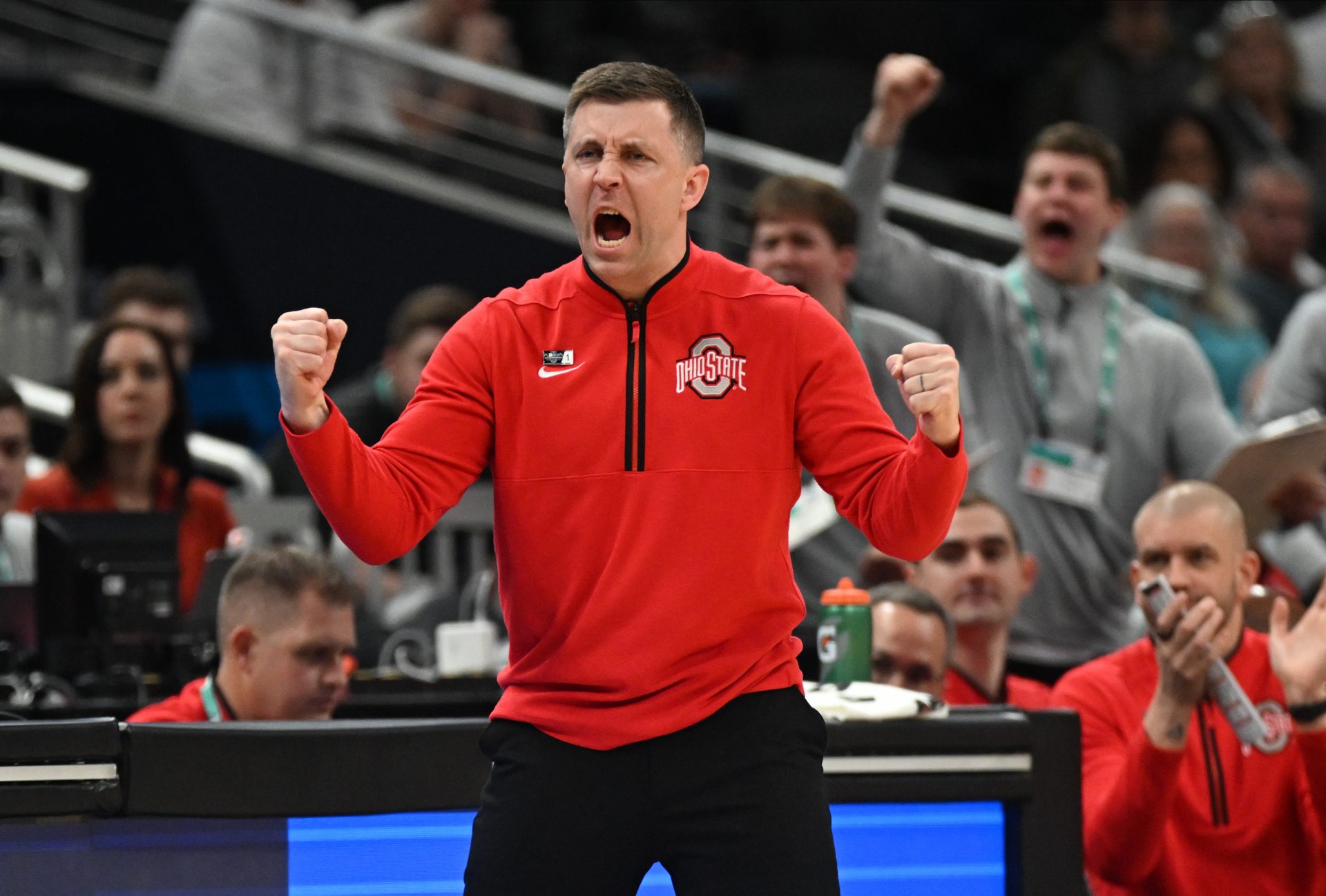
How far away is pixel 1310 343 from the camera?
578 centimetres

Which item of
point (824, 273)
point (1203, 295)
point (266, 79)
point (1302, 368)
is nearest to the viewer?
point (824, 273)

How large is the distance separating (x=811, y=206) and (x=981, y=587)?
1.10 metres

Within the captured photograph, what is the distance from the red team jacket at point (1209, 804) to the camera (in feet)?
12.0

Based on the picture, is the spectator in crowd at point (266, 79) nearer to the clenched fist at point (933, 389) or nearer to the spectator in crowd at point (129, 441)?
the spectator in crowd at point (129, 441)

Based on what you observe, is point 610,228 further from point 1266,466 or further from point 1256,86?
point 1256,86

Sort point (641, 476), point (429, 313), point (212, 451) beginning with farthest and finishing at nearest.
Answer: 1. point (212, 451)
2. point (429, 313)
3. point (641, 476)

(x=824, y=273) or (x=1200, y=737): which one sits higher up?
(x=824, y=273)

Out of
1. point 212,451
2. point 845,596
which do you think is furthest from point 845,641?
point 212,451

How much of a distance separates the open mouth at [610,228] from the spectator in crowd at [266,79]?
→ 5.96 metres

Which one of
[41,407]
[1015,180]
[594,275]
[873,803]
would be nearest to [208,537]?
[41,407]

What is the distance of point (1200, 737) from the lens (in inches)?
154

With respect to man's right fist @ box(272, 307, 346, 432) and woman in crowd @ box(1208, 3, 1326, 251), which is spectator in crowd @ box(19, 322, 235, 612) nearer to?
man's right fist @ box(272, 307, 346, 432)

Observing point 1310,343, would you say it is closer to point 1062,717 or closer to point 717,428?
point 1062,717

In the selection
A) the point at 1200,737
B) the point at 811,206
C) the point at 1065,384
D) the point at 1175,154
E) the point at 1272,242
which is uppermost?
the point at 1175,154
